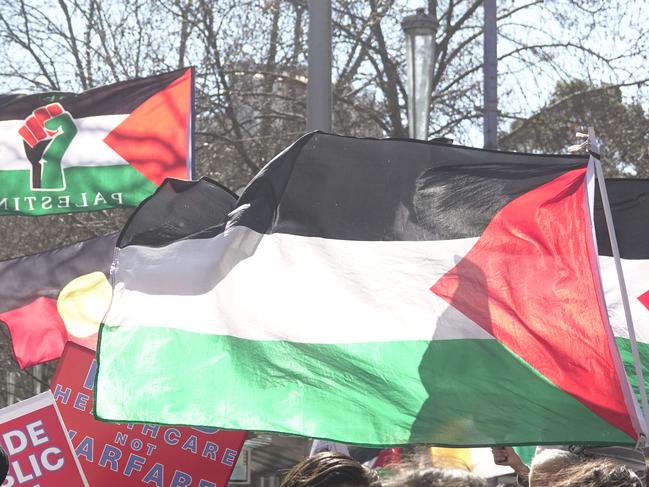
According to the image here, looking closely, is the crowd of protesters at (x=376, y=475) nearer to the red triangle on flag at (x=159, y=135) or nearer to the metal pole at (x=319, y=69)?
the metal pole at (x=319, y=69)

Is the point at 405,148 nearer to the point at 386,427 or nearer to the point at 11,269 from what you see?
the point at 386,427

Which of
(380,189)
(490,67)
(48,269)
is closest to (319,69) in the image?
(490,67)

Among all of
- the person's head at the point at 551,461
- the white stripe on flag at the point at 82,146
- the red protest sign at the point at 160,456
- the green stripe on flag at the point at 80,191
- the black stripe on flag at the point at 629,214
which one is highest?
the white stripe on flag at the point at 82,146

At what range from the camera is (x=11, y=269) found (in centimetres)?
797

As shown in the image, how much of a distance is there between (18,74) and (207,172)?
3143 mm

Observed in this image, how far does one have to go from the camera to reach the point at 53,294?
25.7ft

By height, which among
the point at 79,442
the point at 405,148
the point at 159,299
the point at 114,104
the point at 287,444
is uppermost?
the point at 114,104

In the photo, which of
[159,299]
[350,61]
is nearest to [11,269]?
[159,299]

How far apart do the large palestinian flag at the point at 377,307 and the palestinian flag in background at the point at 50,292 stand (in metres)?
3.05

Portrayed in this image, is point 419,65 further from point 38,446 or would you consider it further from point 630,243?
point 38,446

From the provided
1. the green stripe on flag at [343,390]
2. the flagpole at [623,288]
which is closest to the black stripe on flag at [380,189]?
the flagpole at [623,288]

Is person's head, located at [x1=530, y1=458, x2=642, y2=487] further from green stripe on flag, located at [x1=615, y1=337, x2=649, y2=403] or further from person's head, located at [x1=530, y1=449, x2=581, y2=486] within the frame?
green stripe on flag, located at [x1=615, y1=337, x2=649, y2=403]

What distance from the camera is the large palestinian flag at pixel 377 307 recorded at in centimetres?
377

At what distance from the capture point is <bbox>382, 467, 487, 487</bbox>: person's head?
276 centimetres
